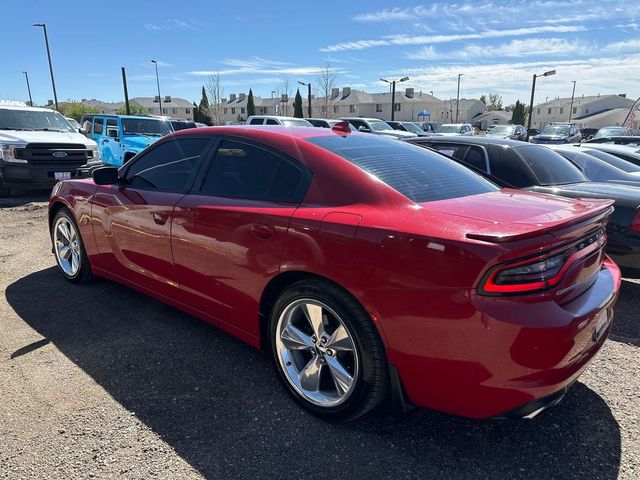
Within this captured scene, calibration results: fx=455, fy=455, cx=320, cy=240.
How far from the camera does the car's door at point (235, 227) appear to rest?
8.75ft

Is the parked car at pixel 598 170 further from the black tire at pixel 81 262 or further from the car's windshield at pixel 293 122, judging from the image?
the car's windshield at pixel 293 122

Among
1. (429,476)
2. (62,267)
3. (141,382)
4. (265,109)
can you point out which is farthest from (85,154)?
(265,109)

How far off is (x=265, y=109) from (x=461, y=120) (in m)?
36.3

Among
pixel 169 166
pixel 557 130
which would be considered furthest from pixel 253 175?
pixel 557 130

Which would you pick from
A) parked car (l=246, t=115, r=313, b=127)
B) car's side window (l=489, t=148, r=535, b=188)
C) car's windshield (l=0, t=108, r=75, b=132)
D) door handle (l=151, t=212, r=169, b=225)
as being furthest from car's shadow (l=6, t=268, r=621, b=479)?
parked car (l=246, t=115, r=313, b=127)

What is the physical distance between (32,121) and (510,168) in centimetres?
1079

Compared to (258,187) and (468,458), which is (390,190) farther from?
(468,458)

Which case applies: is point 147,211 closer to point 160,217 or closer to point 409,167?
point 160,217

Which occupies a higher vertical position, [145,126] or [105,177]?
[145,126]

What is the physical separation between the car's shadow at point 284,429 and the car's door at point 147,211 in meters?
0.58

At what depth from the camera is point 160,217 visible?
335 centimetres

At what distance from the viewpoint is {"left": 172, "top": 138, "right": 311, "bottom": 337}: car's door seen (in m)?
2.67

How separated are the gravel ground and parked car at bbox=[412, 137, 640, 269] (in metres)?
1.15

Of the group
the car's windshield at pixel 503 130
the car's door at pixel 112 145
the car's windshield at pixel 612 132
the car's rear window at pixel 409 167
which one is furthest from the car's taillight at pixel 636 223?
the car's windshield at pixel 503 130
